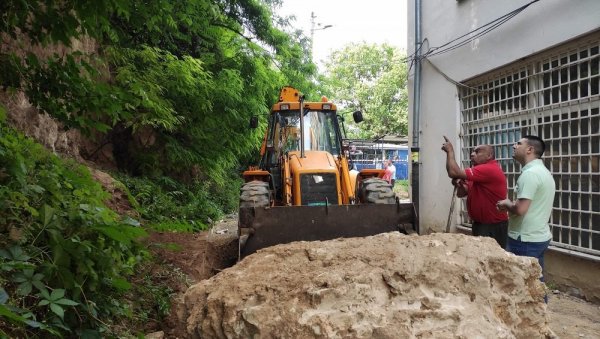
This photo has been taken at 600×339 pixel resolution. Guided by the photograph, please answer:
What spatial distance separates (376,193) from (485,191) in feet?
5.73

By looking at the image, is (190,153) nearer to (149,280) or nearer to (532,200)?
(149,280)

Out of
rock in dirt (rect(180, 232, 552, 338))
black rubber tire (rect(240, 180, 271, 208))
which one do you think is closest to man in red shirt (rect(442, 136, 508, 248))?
rock in dirt (rect(180, 232, 552, 338))

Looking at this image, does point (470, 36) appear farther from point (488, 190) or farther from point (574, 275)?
point (574, 275)

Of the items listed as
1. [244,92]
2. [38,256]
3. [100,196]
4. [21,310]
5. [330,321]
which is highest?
[244,92]

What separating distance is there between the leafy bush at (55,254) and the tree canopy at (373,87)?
27552 mm

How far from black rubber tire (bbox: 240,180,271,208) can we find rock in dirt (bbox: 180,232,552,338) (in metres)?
2.70

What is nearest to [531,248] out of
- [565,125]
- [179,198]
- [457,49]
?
[565,125]

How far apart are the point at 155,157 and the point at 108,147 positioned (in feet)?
3.63

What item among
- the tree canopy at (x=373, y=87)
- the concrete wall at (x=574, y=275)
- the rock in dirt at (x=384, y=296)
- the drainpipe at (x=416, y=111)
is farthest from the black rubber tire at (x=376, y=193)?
the tree canopy at (x=373, y=87)

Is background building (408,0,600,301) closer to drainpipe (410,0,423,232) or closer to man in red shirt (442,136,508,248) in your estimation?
drainpipe (410,0,423,232)

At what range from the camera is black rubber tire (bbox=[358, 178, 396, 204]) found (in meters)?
5.94

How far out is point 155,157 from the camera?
10625mm

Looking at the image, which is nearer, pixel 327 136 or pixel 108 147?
pixel 327 136

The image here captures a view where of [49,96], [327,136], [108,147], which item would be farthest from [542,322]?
[108,147]
